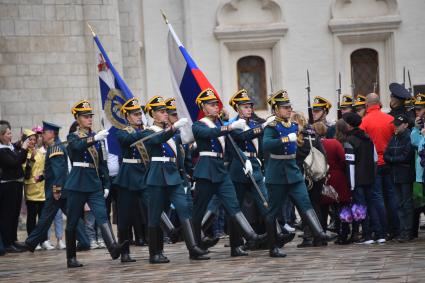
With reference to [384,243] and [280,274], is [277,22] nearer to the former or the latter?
[384,243]

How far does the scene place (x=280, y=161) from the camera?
15242mm

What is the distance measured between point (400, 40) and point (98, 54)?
43.9 ft

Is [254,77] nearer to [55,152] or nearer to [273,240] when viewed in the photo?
[55,152]

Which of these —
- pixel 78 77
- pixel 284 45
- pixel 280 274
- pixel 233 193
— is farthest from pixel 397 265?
pixel 284 45

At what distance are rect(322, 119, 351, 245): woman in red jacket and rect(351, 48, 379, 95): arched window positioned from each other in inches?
541

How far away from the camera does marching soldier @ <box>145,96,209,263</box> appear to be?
15023 mm

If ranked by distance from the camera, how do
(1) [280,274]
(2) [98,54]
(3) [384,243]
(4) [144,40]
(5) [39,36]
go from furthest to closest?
(4) [144,40] → (5) [39,36] → (2) [98,54] → (3) [384,243] → (1) [280,274]

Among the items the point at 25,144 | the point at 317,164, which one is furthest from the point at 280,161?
the point at 25,144

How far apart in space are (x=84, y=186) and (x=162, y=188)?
3.13 feet

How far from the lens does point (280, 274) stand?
516 inches

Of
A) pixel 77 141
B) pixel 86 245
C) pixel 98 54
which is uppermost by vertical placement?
pixel 98 54

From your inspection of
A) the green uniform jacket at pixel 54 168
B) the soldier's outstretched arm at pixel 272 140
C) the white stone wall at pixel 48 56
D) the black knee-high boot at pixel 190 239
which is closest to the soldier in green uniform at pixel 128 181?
the black knee-high boot at pixel 190 239

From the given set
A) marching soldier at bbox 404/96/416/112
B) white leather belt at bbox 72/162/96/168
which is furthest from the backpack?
white leather belt at bbox 72/162/96/168

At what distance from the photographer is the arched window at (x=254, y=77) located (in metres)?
30.4
